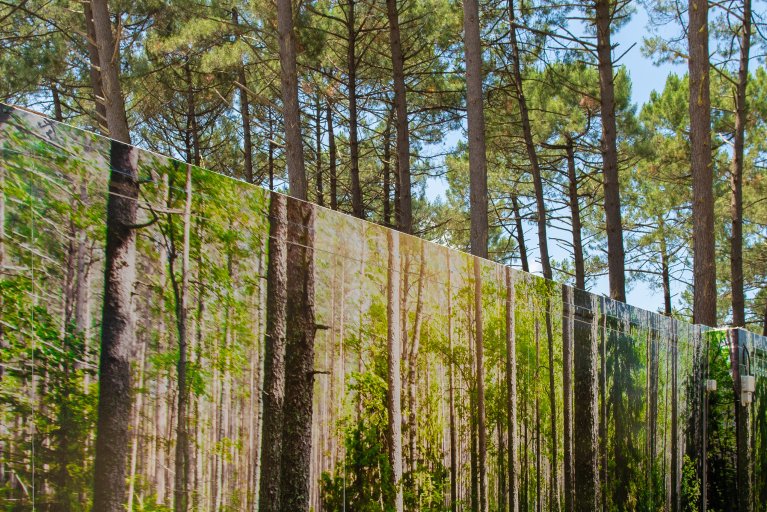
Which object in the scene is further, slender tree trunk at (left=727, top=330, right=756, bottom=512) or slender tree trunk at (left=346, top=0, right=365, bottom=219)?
slender tree trunk at (left=346, top=0, right=365, bottom=219)

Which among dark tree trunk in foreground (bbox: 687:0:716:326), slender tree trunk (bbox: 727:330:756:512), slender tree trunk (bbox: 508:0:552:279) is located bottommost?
slender tree trunk (bbox: 727:330:756:512)

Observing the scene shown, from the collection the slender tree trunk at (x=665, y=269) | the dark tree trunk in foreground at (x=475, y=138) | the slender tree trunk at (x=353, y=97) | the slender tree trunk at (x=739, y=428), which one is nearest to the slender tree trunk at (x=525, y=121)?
the slender tree trunk at (x=353, y=97)

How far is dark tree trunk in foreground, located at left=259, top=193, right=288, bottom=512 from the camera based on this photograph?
3029mm

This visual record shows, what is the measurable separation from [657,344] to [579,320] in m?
1.70

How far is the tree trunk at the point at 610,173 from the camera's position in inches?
420

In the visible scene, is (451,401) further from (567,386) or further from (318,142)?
(318,142)

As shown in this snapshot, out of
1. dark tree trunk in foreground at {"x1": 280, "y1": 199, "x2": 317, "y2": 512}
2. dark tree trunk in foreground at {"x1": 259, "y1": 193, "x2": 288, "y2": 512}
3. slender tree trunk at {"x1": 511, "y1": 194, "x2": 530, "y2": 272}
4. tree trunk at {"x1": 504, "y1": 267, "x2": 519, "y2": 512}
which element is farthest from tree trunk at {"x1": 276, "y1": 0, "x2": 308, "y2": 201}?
slender tree trunk at {"x1": 511, "y1": 194, "x2": 530, "y2": 272}

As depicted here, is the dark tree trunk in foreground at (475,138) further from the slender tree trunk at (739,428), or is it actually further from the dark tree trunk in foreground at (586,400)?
the dark tree trunk in foreground at (586,400)

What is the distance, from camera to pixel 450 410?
173 inches

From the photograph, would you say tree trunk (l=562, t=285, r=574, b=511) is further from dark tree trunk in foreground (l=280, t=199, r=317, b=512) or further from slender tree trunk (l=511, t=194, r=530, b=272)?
slender tree trunk (l=511, t=194, r=530, b=272)

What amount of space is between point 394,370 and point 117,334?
67.9 inches

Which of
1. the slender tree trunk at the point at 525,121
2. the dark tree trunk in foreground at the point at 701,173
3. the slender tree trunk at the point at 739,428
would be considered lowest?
the slender tree trunk at the point at 739,428

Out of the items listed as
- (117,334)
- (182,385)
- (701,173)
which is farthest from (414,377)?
(701,173)

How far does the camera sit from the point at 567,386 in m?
5.79
